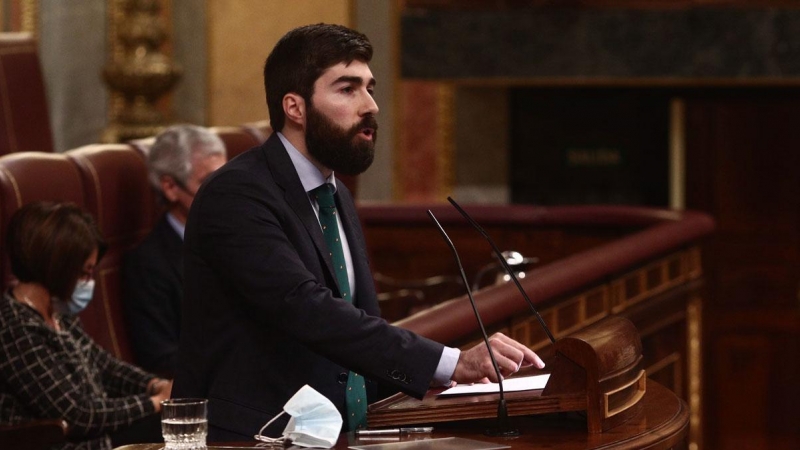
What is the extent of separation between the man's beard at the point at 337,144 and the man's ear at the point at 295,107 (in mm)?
20

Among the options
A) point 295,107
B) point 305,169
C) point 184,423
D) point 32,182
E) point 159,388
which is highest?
point 295,107

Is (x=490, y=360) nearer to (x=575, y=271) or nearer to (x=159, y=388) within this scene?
→ (x=159, y=388)

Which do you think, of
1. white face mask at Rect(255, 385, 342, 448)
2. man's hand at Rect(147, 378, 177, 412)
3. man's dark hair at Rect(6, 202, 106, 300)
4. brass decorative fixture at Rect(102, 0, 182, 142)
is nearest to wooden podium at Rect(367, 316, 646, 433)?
white face mask at Rect(255, 385, 342, 448)

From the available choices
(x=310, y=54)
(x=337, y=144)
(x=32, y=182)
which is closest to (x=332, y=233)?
(x=337, y=144)

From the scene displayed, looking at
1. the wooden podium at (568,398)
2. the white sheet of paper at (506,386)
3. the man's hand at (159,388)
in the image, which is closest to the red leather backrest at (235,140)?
the man's hand at (159,388)

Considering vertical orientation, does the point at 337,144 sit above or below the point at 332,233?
above

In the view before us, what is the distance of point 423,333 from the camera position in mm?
3109

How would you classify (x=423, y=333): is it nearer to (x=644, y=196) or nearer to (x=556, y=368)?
(x=556, y=368)

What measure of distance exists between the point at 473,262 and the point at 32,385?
11.0 feet

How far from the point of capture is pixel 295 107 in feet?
8.22

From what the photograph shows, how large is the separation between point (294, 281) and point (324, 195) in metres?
0.28

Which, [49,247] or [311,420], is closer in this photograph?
[311,420]

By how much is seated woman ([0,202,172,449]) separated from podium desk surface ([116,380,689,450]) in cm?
107

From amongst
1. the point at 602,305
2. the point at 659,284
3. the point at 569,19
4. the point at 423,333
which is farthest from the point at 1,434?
the point at 569,19
